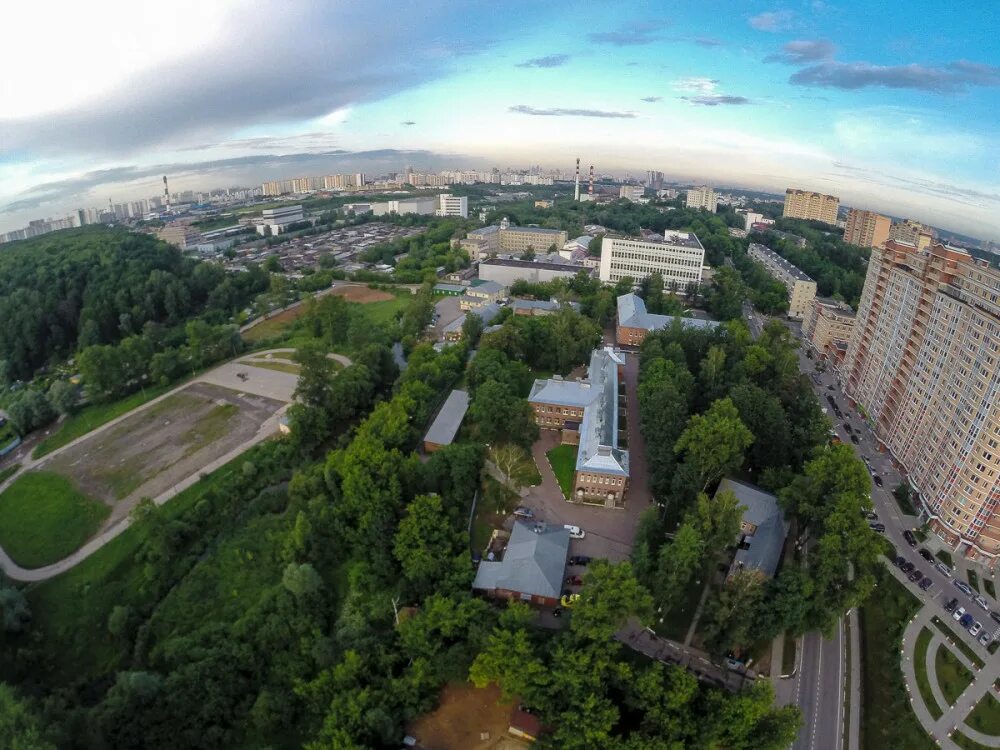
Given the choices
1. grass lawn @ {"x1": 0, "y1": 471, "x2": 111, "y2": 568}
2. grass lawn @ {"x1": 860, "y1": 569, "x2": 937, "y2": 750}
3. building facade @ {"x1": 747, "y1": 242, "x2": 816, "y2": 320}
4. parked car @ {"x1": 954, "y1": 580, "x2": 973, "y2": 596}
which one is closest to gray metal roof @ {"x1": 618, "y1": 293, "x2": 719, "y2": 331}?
building facade @ {"x1": 747, "y1": 242, "x2": 816, "y2": 320}

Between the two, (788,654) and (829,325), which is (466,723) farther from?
(829,325)

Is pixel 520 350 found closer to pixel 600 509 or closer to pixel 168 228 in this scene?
pixel 600 509

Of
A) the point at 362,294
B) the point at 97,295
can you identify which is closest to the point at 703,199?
the point at 362,294

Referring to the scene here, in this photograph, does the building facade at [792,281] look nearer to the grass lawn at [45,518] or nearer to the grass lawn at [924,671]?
the grass lawn at [924,671]

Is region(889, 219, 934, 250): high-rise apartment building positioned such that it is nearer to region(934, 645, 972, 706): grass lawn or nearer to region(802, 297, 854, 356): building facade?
region(802, 297, 854, 356): building facade

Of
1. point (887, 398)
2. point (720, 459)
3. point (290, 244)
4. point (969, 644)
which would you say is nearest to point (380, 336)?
point (720, 459)
